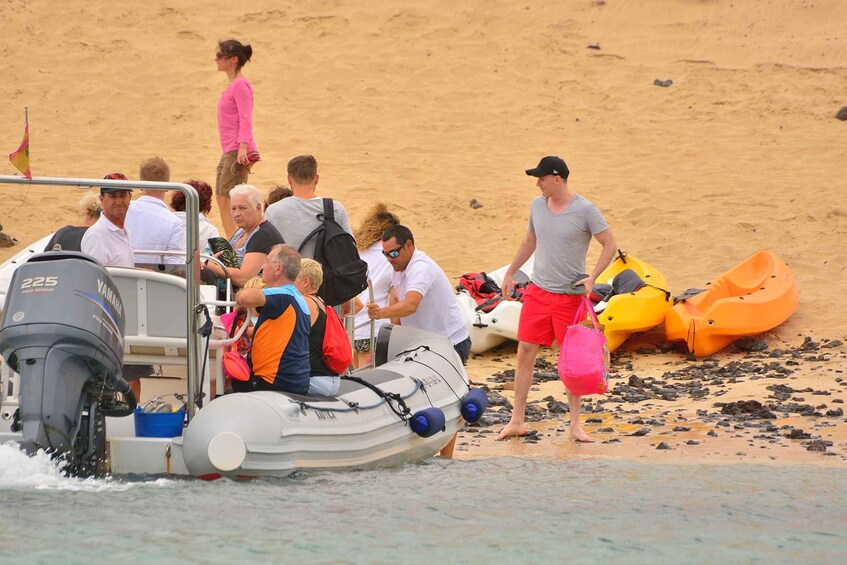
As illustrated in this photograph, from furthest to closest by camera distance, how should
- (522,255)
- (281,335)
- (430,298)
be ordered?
1. (522,255)
2. (430,298)
3. (281,335)

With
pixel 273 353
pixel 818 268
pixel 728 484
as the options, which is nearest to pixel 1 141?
pixel 818 268

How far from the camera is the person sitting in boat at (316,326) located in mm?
5777

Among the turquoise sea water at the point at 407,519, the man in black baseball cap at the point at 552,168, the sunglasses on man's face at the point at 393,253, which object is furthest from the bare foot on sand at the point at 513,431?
the man in black baseball cap at the point at 552,168

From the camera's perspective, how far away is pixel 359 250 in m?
7.21

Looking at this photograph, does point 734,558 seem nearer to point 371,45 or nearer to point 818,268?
point 818,268

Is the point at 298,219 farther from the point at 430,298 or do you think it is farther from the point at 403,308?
the point at 430,298

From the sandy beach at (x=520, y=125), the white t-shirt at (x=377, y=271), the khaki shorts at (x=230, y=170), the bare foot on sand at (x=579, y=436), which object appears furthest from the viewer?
the sandy beach at (x=520, y=125)

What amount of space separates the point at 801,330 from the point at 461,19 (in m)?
11.1

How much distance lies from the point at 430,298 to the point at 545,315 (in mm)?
669

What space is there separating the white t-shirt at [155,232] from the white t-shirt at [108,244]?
1.79ft

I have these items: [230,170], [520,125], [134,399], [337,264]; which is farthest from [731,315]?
[520,125]

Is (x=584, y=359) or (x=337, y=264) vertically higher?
(x=337, y=264)

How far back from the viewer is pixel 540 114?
56.2 feet

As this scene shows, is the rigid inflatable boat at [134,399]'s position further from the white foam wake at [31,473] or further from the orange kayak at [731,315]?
the orange kayak at [731,315]
